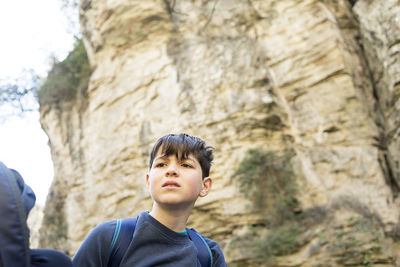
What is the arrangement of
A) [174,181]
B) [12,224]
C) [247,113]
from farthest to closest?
[247,113], [174,181], [12,224]

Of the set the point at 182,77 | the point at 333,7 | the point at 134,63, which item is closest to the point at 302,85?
the point at 333,7

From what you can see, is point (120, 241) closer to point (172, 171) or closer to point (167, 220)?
point (167, 220)

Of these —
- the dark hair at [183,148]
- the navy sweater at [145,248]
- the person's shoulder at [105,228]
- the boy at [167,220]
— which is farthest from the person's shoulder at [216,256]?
the person's shoulder at [105,228]

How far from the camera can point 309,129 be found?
252 inches

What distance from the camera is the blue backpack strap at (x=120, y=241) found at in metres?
1.26

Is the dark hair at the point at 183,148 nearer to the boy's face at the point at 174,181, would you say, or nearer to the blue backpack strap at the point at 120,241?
the boy's face at the point at 174,181

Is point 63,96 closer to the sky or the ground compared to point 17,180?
closer to the sky

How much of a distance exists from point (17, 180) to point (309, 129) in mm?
6054

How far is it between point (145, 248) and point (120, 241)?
0.10 m

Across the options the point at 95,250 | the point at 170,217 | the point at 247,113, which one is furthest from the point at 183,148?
the point at 247,113

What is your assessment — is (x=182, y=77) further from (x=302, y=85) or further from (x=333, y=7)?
(x=333, y=7)

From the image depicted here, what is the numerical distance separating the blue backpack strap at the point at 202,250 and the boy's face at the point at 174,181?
0.59 feet

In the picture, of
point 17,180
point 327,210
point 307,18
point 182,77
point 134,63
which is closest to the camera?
point 17,180

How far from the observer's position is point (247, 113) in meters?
6.62
